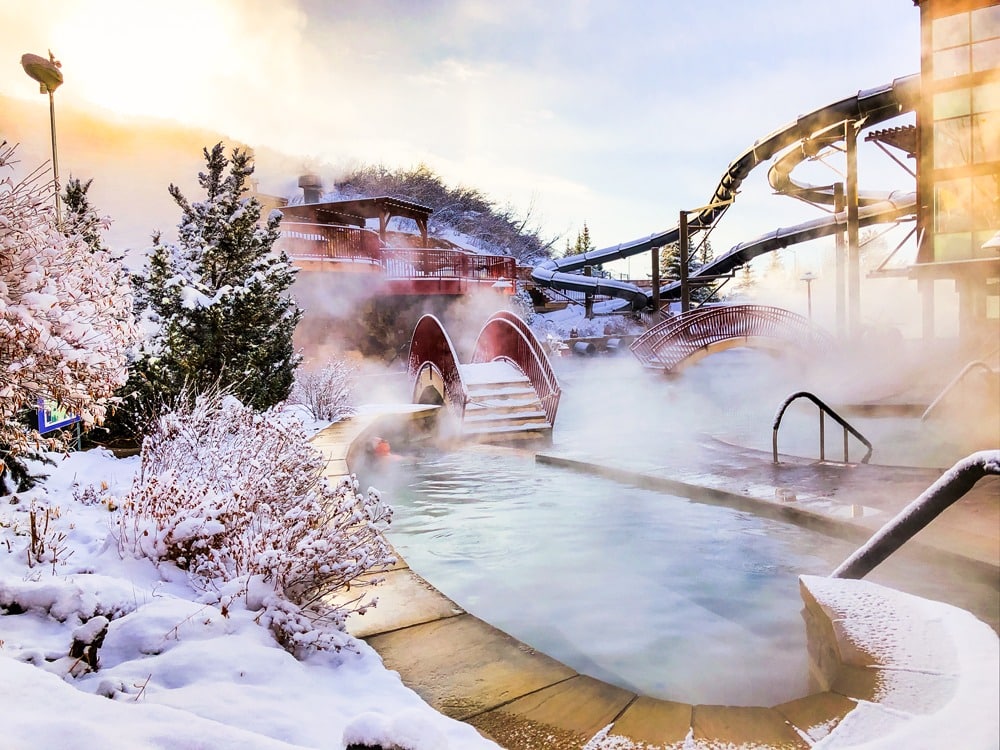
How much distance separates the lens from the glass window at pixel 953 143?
13.1m

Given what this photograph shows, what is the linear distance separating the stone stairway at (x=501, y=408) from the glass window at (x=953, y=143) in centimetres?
992

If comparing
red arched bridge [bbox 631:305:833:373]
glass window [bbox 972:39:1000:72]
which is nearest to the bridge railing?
red arched bridge [bbox 631:305:833:373]

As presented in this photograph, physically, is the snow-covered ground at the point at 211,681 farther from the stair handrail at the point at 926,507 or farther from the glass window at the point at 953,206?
the glass window at the point at 953,206

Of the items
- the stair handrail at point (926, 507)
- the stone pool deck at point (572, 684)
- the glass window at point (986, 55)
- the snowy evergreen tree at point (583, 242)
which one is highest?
the snowy evergreen tree at point (583, 242)

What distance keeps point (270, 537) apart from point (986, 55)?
1587 centimetres

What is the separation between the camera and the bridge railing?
10.4 metres

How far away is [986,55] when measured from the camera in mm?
12742

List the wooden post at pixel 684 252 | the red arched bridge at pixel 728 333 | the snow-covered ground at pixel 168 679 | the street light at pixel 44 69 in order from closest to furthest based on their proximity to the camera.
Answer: the snow-covered ground at pixel 168 679 < the street light at pixel 44 69 < the red arched bridge at pixel 728 333 < the wooden post at pixel 684 252

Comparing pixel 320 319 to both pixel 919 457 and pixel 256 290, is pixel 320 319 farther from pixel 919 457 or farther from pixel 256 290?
pixel 919 457

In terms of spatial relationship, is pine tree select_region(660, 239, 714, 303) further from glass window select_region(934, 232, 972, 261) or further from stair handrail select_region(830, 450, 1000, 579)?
stair handrail select_region(830, 450, 1000, 579)

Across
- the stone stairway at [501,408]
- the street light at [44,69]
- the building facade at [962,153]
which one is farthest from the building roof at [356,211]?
the building facade at [962,153]

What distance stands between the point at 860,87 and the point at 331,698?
58.3 ft

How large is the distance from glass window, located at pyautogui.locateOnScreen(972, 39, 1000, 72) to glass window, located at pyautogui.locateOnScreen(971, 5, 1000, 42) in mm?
125

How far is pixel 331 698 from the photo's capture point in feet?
7.43
